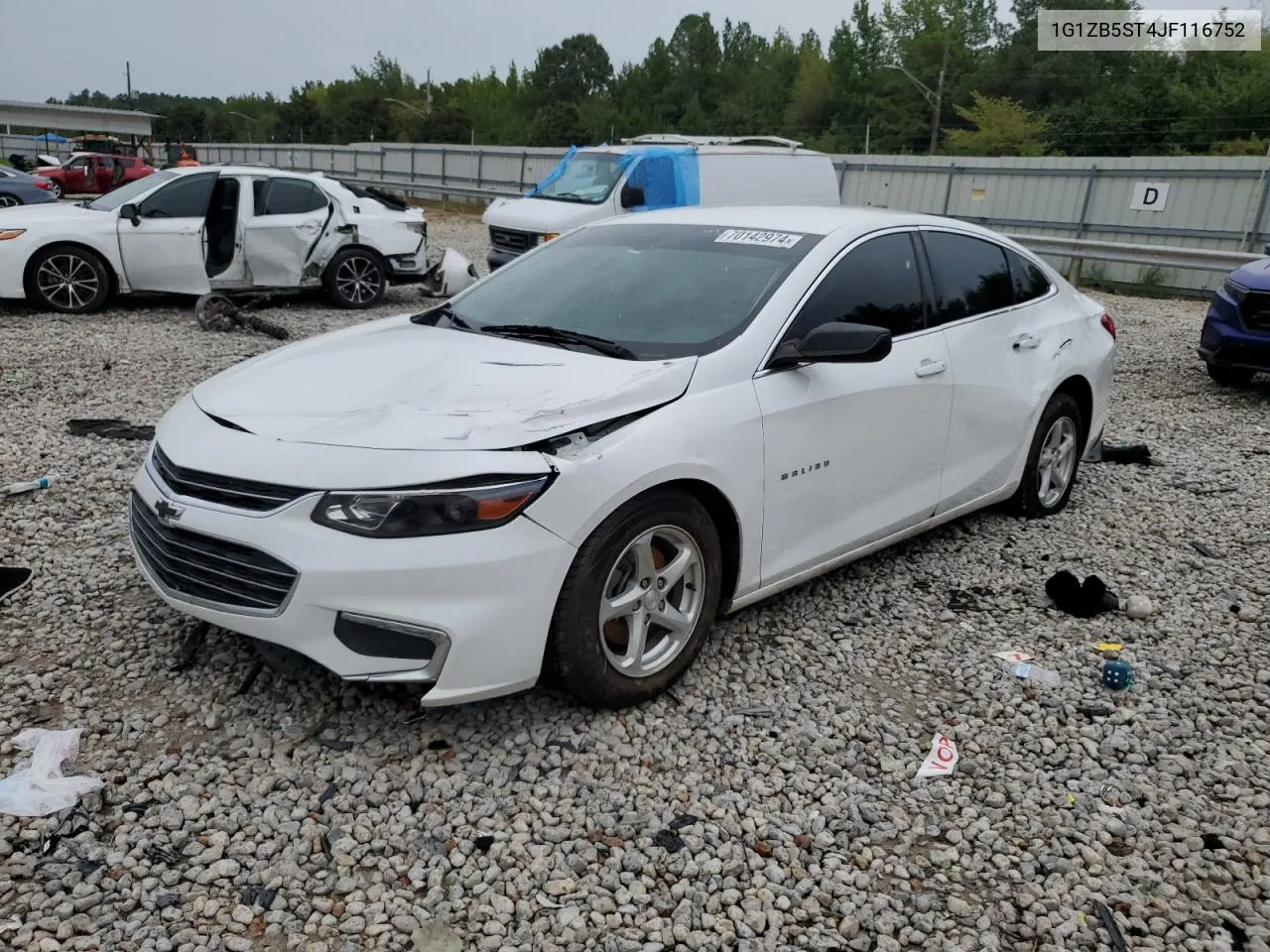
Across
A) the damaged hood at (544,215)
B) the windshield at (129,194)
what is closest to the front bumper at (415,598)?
the windshield at (129,194)

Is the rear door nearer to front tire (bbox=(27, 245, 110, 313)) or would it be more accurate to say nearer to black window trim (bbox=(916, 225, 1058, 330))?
front tire (bbox=(27, 245, 110, 313))

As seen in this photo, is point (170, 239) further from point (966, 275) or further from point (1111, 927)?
point (1111, 927)

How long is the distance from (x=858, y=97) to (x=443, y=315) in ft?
221

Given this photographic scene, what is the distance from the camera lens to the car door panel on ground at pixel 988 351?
4.67m

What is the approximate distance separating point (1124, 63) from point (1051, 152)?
12238 millimetres

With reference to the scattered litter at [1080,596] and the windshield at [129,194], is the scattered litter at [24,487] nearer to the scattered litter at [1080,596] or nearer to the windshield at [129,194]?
the scattered litter at [1080,596]

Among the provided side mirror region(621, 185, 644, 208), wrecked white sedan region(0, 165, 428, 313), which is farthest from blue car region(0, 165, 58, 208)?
side mirror region(621, 185, 644, 208)

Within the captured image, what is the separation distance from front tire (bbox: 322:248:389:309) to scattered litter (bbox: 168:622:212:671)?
28.8 feet

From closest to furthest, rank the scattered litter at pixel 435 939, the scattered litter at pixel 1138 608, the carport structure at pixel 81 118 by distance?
Answer: the scattered litter at pixel 435 939, the scattered litter at pixel 1138 608, the carport structure at pixel 81 118

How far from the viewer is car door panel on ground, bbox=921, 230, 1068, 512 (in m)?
4.67

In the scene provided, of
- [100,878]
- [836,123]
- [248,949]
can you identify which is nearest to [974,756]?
[248,949]

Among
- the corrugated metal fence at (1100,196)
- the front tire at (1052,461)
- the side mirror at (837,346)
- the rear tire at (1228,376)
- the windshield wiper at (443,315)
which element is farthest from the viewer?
the corrugated metal fence at (1100,196)

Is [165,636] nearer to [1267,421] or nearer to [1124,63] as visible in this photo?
[1267,421]

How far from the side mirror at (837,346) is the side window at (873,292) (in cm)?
12
